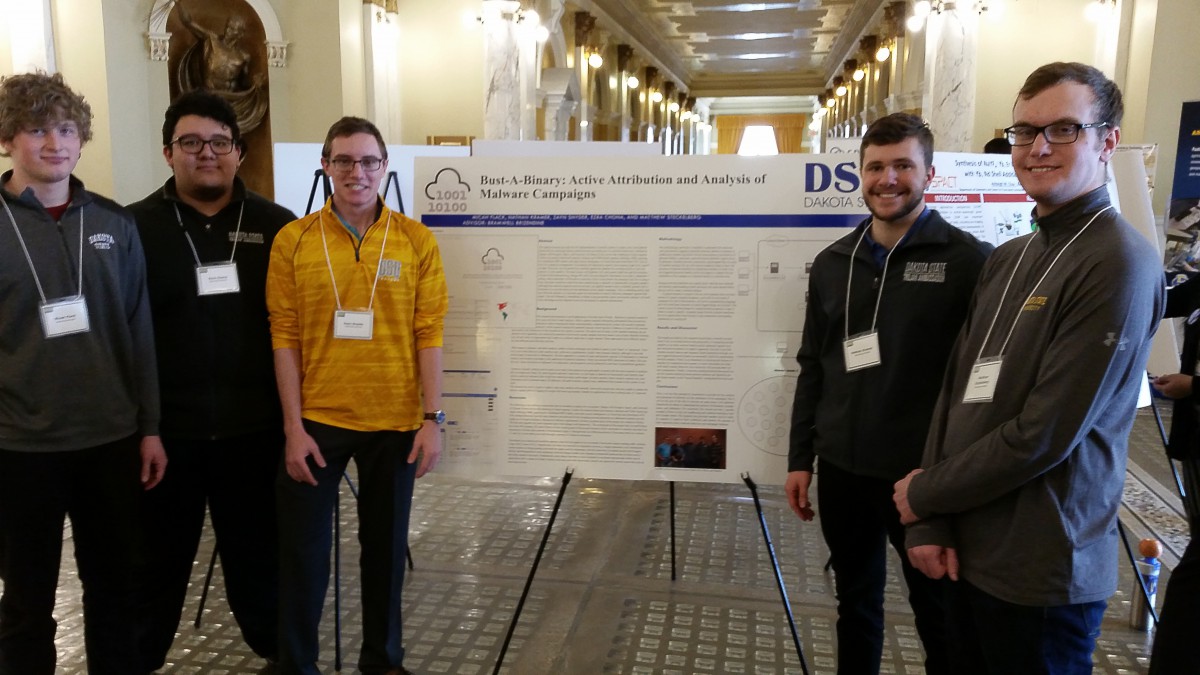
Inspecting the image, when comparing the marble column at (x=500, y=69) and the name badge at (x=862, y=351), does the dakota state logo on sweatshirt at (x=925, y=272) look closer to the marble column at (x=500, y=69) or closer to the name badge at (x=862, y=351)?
the name badge at (x=862, y=351)

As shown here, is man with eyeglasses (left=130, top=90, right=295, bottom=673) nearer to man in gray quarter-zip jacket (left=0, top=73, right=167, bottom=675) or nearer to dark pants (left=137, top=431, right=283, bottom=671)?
dark pants (left=137, top=431, right=283, bottom=671)

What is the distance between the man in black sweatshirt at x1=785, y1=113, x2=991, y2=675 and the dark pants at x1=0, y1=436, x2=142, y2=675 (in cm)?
192

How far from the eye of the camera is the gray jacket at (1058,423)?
1.38 metres

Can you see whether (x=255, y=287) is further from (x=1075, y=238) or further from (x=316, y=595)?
(x=1075, y=238)

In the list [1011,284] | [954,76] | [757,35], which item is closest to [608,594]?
[1011,284]

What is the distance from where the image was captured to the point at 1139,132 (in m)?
8.51

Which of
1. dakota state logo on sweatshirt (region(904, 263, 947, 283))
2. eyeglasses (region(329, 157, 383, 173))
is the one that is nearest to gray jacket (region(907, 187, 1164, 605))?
dakota state logo on sweatshirt (region(904, 263, 947, 283))

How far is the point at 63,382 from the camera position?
6.52 ft

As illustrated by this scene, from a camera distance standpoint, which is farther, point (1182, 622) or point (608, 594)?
point (608, 594)

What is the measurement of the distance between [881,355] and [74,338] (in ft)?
6.81

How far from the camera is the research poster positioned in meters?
2.48

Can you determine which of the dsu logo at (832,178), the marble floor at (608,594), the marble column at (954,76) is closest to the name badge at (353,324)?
the marble floor at (608,594)

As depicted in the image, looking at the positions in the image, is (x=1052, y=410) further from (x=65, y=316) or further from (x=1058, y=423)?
(x=65, y=316)

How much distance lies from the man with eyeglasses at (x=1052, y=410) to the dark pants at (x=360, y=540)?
145 cm
